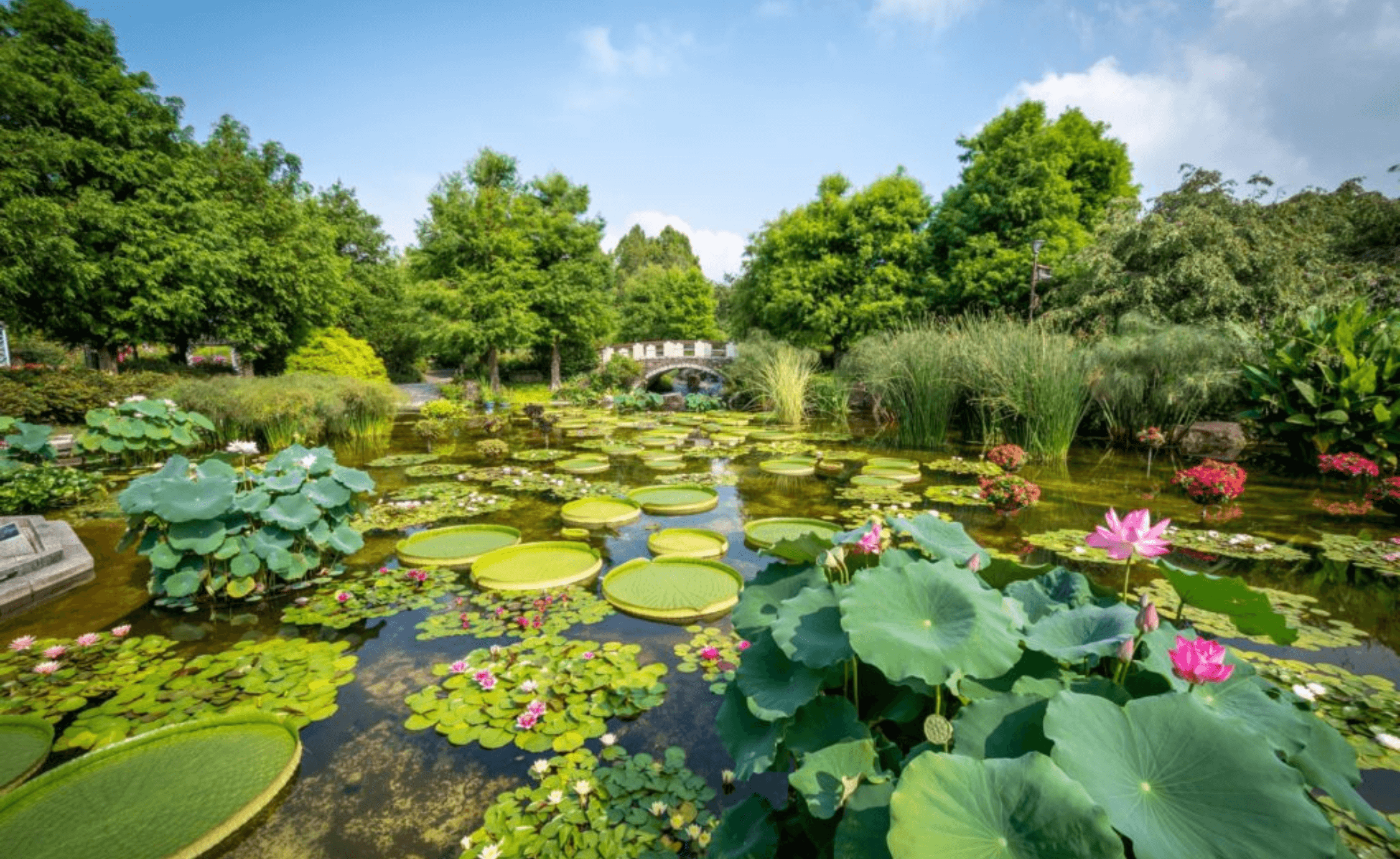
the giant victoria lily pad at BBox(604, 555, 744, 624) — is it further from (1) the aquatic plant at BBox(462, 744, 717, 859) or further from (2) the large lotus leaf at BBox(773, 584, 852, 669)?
(2) the large lotus leaf at BBox(773, 584, 852, 669)

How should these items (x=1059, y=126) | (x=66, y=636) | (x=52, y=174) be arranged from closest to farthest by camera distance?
(x=66, y=636) → (x=52, y=174) → (x=1059, y=126)

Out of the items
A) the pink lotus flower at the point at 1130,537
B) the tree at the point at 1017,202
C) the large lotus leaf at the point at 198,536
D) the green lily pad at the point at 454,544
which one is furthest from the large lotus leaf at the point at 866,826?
the tree at the point at 1017,202

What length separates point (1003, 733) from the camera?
3.44 feet

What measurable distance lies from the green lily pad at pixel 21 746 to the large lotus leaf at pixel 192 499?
3.81ft

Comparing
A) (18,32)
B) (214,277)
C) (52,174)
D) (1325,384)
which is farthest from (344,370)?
(1325,384)

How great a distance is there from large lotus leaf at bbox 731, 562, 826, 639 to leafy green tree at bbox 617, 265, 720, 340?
32324 millimetres

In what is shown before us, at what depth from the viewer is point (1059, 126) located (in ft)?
57.8

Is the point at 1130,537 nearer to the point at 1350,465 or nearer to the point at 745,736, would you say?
the point at 745,736

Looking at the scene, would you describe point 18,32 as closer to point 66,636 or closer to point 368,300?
point 368,300

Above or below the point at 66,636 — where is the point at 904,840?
above

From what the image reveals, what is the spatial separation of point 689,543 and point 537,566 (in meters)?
1.29

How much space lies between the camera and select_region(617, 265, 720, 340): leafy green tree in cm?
3462

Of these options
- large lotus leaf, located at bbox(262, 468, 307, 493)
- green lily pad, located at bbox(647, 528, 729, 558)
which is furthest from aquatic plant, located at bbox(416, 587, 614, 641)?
large lotus leaf, located at bbox(262, 468, 307, 493)

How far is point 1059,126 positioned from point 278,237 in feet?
83.1
